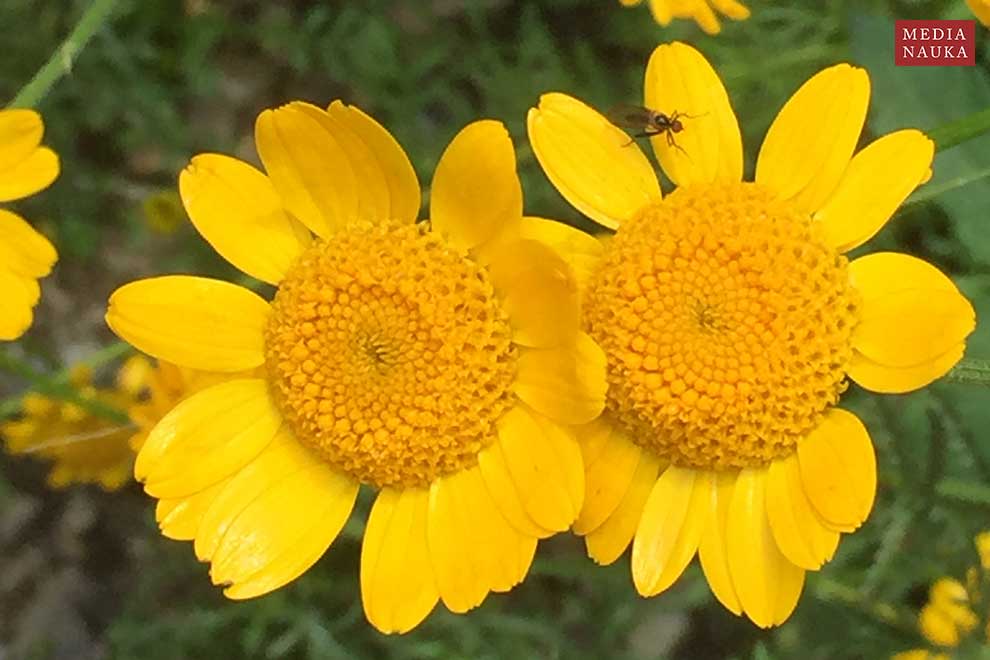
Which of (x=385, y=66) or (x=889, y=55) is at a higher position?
(x=889, y=55)

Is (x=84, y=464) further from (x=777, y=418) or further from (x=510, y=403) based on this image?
(x=777, y=418)

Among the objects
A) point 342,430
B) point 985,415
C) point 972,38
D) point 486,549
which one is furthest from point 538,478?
point 972,38

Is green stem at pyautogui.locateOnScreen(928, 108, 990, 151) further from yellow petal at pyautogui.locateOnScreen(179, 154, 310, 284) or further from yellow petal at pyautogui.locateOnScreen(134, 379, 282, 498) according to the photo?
yellow petal at pyautogui.locateOnScreen(134, 379, 282, 498)

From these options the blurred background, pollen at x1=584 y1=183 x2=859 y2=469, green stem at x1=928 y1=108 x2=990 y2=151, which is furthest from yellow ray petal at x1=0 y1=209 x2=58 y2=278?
green stem at x1=928 y1=108 x2=990 y2=151

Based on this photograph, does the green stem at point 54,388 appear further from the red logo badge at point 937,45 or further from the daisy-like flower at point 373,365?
the red logo badge at point 937,45

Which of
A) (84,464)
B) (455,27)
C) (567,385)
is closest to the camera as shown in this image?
(567,385)

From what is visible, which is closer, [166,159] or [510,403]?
[510,403]

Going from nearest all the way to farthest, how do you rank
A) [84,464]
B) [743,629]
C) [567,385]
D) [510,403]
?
1. [567,385]
2. [510,403]
3. [84,464]
4. [743,629]

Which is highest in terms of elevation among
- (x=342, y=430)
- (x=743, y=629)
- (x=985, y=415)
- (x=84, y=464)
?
(x=342, y=430)
